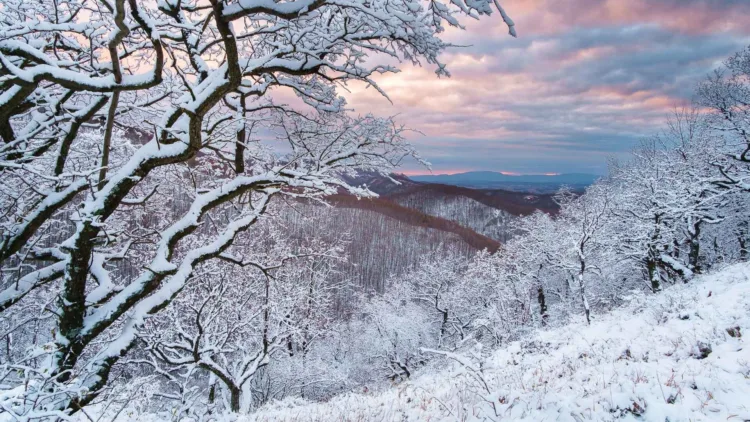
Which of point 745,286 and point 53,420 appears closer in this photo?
point 53,420

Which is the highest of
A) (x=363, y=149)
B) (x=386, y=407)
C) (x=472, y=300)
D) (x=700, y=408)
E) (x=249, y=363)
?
(x=363, y=149)

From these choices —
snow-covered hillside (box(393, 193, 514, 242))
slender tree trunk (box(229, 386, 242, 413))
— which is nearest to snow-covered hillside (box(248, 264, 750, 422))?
slender tree trunk (box(229, 386, 242, 413))

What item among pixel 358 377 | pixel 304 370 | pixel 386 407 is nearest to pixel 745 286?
pixel 386 407

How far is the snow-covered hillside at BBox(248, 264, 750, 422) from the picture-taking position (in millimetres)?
3785

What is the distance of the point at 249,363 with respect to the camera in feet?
42.6

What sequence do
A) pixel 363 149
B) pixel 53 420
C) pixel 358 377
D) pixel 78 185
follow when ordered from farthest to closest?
pixel 358 377 → pixel 363 149 → pixel 78 185 → pixel 53 420

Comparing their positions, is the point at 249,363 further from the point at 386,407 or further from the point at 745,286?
the point at 745,286

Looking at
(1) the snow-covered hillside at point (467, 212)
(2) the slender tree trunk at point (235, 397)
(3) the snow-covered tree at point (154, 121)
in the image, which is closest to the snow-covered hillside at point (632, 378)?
(3) the snow-covered tree at point (154, 121)

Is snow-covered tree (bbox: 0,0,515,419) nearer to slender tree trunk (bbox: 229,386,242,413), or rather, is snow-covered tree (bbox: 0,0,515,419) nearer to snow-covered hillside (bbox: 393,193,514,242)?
slender tree trunk (bbox: 229,386,242,413)

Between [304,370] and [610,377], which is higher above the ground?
[610,377]

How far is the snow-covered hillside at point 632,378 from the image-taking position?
3.79m

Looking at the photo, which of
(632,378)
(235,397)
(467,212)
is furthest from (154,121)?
(467,212)

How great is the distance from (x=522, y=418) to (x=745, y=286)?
22.0 feet

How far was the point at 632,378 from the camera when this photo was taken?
4.40m
